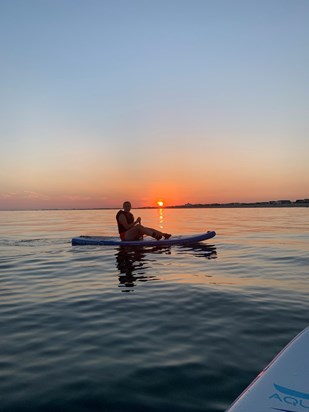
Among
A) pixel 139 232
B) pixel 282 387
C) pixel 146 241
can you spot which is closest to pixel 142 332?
pixel 282 387

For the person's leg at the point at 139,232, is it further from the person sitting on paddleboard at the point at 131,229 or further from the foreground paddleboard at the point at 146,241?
the foreground paddleboard at the point at 146,241

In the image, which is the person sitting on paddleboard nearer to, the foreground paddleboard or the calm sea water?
→ the foreground paddleboard

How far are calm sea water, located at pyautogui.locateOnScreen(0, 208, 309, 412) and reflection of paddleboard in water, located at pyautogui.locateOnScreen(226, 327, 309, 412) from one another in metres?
0.50

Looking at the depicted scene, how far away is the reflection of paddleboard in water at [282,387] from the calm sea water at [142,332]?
0.50 meters

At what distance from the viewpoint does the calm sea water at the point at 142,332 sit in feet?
11.9

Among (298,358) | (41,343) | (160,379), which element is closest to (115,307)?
(41,343)

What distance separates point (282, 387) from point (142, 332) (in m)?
2.65

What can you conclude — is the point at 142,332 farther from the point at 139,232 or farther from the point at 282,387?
the point at 139,232

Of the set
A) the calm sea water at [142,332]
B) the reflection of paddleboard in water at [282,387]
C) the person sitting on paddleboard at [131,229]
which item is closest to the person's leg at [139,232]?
the person sitting on paddleboard at [131,229]

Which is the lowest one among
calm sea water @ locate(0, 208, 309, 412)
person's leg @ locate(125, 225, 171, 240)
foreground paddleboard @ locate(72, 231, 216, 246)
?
calm sea water @ locate(0, 208, 309, 412)

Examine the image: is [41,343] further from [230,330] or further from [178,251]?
A: [178,251]

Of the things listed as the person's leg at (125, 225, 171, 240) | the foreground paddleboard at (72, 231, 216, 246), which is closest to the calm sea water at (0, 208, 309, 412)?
the foreground paddleboard at (72, 231, 216, 246)

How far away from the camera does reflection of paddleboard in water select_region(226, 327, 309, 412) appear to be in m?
2.73

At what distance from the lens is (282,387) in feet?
9.92
